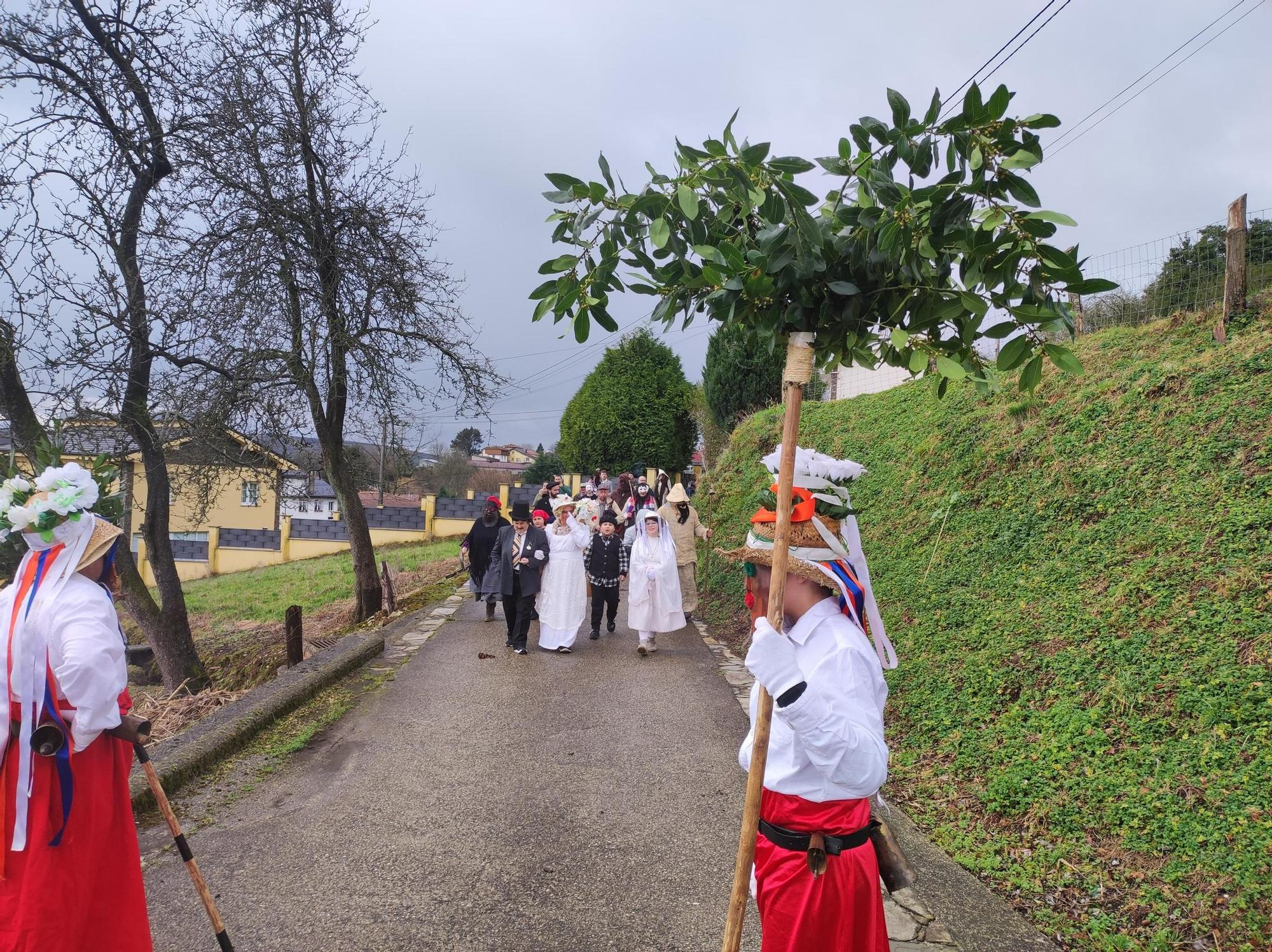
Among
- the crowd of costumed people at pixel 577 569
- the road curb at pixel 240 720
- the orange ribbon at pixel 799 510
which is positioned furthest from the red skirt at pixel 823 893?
the crowd of costumed people at pixel 577 569

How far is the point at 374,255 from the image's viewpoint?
37.0 feet

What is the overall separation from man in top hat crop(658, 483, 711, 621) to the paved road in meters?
3.87

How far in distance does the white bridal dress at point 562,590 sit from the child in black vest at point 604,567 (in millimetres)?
228

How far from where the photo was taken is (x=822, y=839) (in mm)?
2275

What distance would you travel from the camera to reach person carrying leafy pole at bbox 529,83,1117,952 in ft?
6.52

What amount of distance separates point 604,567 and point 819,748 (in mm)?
8611

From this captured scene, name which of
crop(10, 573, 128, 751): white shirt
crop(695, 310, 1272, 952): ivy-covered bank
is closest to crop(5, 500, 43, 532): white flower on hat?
crop(10, 573, 128, 751): white shirt

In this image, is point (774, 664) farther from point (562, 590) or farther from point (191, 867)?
point (562, 590)

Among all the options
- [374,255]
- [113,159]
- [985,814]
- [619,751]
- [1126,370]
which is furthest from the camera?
[374,255]

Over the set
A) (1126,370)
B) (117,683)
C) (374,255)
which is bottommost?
(117,683)

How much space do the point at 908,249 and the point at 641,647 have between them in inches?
311

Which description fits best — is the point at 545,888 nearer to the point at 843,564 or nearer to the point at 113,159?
the point at 843,564

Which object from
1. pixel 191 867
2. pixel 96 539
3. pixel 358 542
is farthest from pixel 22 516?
pixel 358 542

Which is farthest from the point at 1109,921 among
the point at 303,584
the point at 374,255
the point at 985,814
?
the point at 303,584
